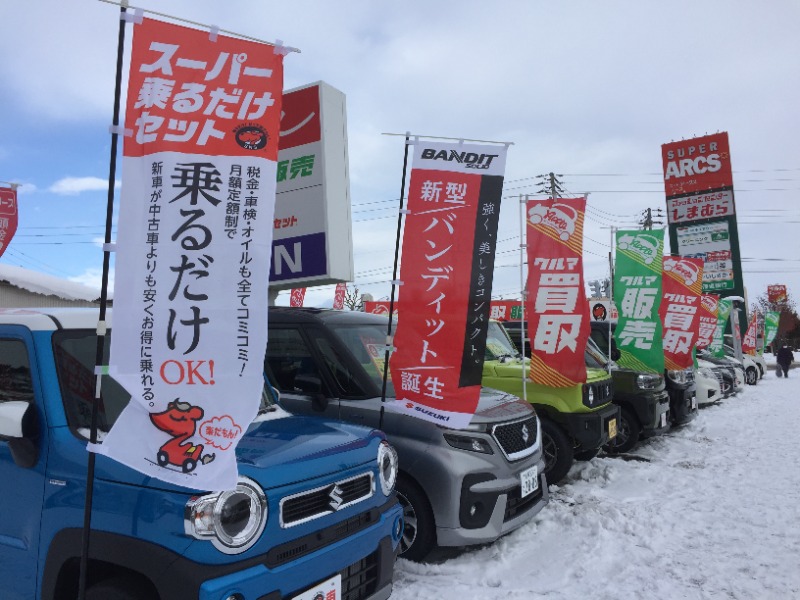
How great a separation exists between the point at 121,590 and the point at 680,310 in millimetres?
11313

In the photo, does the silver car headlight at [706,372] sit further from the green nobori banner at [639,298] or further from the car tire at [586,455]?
the car tire at [586,455]

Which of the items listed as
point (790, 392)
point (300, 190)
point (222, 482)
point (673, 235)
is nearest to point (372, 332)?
point (300, 190)

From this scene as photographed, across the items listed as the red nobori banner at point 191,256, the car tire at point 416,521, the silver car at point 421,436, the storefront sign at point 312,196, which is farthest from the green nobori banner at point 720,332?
the red nobori banner at point 191,256

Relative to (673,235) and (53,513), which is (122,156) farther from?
(673,235)

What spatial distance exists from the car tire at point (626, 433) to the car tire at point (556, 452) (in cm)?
205

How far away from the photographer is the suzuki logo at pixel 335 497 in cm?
267

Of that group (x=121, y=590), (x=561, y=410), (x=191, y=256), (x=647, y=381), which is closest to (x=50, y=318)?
(x=191, y=256)

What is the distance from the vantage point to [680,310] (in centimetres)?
1131

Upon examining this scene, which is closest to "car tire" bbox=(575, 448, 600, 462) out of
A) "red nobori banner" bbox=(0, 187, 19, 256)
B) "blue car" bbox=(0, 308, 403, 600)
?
"blue car" bbox=(0, 308, 403, 600)

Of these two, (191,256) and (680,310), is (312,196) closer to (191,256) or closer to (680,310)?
(191,256)

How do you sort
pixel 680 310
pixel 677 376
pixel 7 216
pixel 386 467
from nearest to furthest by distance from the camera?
pixel 386 467
pixel 677 376
pixel 7 216
pixel 680 310

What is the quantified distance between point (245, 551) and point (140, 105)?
74.7 inches

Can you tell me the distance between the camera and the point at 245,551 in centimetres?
225

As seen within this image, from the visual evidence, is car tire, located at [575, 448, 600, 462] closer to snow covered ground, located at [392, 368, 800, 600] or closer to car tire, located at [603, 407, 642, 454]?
snow covered ground, located at [392, 368, 800, 600]
